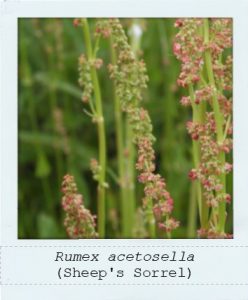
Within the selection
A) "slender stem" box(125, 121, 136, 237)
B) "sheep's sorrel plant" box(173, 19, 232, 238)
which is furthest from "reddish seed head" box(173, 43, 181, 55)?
"slender stem" box(125, 121, 136, 237)

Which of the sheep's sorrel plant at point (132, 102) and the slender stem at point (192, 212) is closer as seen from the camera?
the sheep's sorrel plant at point (132, 102)

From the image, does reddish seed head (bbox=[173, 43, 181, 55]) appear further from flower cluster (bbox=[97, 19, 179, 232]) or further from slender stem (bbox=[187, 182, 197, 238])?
slender stem (bbox=[187, 182, 197, 238])

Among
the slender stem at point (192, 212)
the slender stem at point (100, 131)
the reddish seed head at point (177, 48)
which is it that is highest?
the reddish seed head at point (177, 48)

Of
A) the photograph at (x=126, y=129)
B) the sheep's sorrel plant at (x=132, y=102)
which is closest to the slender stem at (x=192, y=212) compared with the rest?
the photograph at (x=126, y=129)

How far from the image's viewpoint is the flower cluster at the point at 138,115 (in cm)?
78

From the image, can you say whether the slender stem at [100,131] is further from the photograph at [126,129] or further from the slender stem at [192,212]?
the slender stem at [192,212]

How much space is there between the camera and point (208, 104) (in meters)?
0.78

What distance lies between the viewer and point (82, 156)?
3.48 feet

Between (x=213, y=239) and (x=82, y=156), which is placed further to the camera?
(x=82, y=156)

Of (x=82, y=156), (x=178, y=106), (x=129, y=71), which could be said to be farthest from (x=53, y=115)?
(x=129, y=71)

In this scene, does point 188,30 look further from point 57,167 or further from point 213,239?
point 57,167

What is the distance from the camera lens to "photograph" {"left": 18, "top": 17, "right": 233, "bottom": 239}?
0.78 metres
